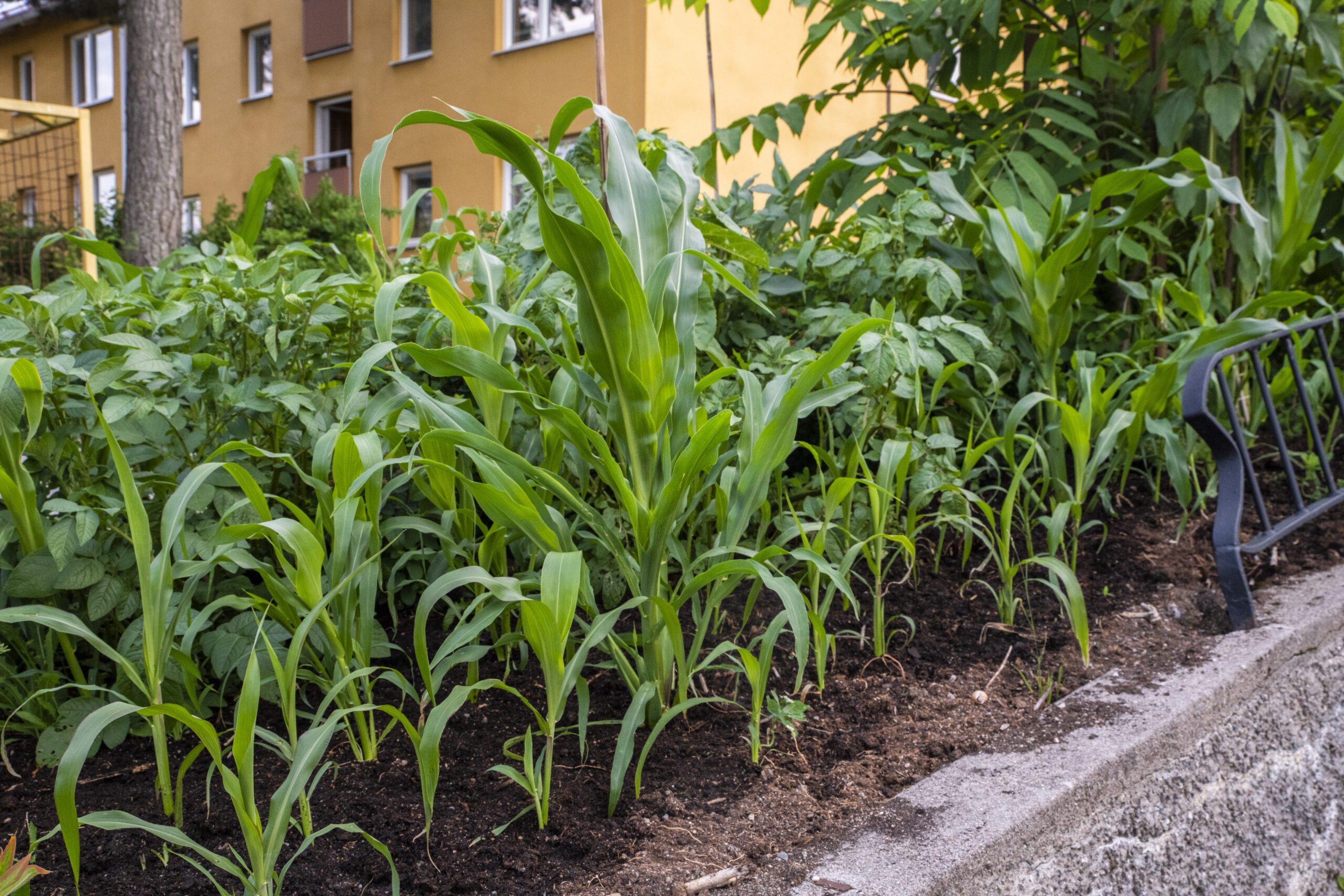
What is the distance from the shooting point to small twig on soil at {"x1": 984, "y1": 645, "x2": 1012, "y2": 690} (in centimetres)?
154

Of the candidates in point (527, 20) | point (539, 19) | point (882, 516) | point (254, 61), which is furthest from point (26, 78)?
point (882, 516)

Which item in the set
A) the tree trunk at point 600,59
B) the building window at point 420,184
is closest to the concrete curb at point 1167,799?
the tree trunk at point 600,59

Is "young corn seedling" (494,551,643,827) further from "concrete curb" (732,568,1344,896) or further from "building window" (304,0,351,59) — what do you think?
"building window" (304,0,351,59)

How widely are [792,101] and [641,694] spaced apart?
2.13 meters

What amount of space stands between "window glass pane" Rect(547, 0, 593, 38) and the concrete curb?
11.0 m

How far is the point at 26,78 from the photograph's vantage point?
1953cm

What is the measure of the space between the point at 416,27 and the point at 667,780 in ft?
44.9

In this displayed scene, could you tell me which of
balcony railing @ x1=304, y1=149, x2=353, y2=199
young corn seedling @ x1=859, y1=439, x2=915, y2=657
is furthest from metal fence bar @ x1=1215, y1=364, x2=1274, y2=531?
balcony railing @ x1=304, y1=149, x2=353, y2=199

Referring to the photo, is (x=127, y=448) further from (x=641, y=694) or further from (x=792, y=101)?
(x=792, y=101)

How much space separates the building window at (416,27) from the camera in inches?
504

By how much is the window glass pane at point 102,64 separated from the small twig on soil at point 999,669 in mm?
20938

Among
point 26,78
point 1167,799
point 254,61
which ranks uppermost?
point 26,78

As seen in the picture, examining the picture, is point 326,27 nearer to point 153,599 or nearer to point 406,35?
point 406,35

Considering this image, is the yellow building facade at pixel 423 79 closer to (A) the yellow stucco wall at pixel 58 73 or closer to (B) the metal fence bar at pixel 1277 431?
(A) the yellow stucco wall at pixel 58 73
